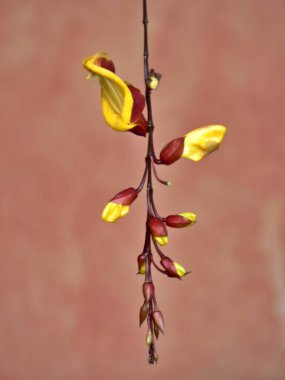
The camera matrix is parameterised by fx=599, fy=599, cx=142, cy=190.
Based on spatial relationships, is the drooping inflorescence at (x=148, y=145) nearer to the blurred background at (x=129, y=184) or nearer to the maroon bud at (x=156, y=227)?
the maroon bud at (x=156, y=227)

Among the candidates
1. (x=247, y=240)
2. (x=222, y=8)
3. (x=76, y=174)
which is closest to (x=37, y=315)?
(x=76, y=174)

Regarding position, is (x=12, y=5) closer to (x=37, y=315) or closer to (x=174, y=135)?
(x=174, y=135)

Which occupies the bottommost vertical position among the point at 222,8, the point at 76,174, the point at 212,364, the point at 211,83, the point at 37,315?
the point at 212,364

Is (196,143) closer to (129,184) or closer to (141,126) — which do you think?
(141,126)

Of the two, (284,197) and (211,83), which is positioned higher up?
(211,83)

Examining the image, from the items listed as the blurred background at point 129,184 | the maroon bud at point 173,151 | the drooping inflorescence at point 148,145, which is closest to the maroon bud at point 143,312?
the drooping inflorescence at point 148,145

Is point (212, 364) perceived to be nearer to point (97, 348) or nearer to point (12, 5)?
point (97, 348)
